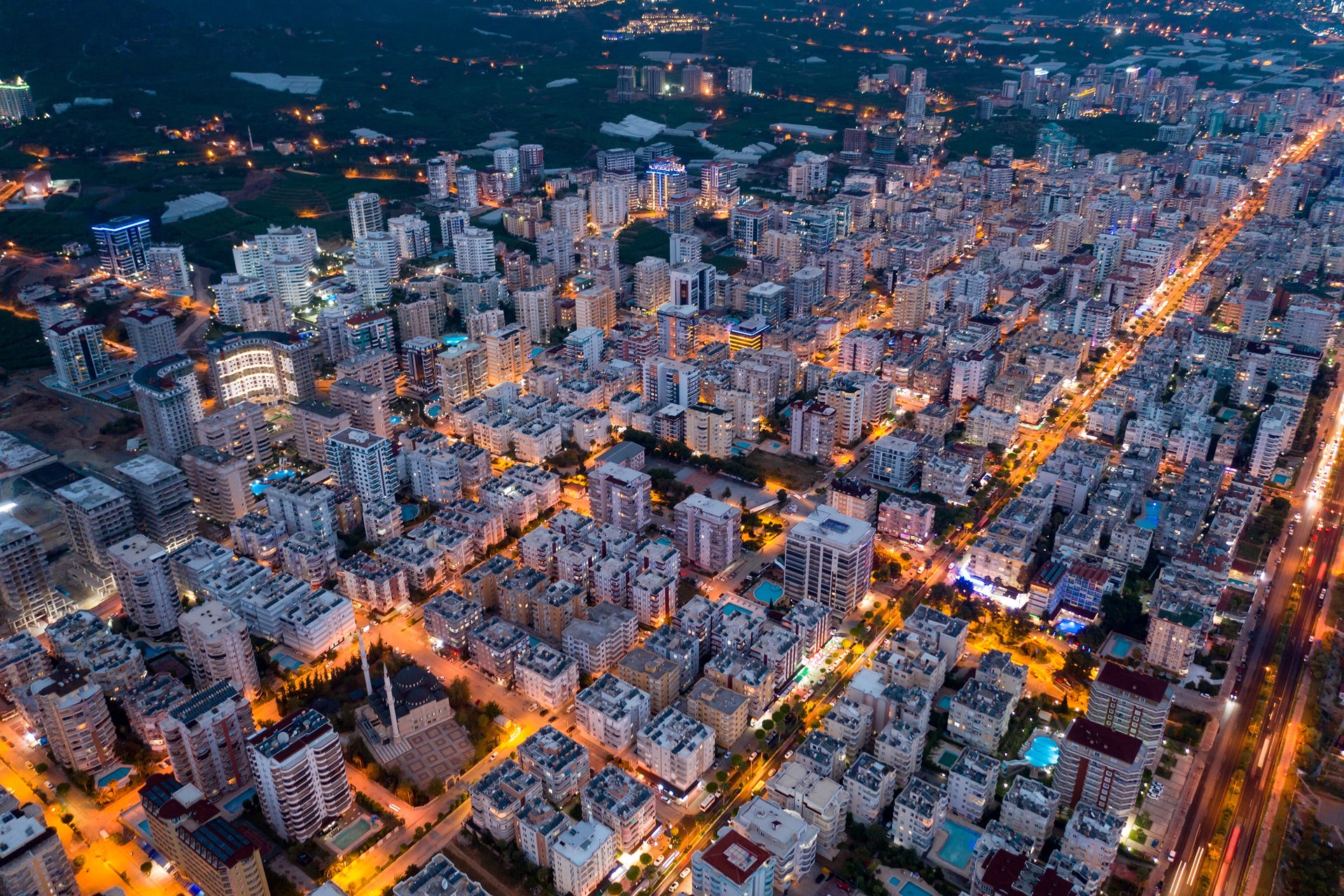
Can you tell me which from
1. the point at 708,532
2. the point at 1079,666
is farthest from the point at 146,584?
the point at 1079,666

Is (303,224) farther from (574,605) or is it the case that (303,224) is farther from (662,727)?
(662,727)

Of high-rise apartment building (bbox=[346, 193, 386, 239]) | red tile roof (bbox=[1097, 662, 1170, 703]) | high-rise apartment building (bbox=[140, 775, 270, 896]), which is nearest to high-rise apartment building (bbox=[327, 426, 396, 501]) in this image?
high-rise apartment building (bbox=[140, 775, 270, 896])

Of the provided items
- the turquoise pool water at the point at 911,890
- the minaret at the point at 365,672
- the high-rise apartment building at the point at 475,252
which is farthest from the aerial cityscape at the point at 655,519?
the high-rise apartment building at the point at 475,252

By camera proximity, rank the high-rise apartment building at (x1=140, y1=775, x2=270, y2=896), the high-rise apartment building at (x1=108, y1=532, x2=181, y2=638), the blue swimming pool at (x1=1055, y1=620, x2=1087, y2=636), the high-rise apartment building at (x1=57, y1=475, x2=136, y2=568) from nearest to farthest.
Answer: the high-rise apartment building at (x1=140, y1=775, x2=270, y2=896), the high-rise apartment building at (x1=108, y1=532, x2=181, y2=638), the blue swimming pool at (x1=1055, y1=620, x2=1087, y2=636), the high-rise apartment building at (x1=57, y1=475, x2=136, y2=568)

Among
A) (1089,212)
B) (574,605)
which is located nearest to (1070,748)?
(574,605)

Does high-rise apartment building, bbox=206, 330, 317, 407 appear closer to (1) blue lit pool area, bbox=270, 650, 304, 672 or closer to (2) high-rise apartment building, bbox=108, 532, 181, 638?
A: (2) high-rise apartment building, bbox=108, 532, 181, 638
